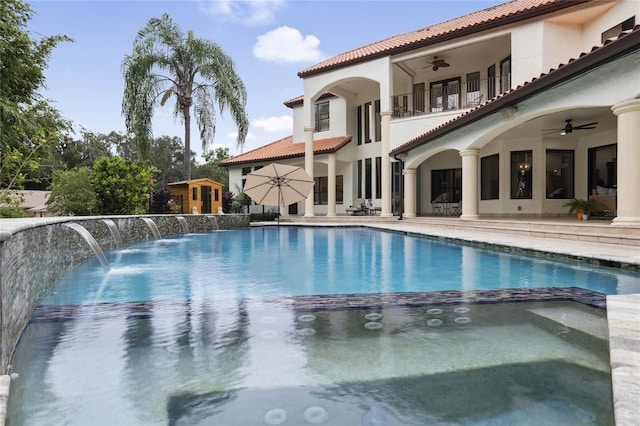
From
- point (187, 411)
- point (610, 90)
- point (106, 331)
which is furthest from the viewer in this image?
point (610, 90)

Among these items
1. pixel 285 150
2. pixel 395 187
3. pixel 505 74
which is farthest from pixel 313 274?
pixel 285 150

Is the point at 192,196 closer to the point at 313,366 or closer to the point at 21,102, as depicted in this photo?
the point at 21,102

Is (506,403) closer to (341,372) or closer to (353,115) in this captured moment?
(341,372)

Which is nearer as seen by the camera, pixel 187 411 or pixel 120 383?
pixel 187 411

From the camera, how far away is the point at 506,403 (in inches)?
87.3

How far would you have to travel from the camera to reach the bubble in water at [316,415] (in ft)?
6.77

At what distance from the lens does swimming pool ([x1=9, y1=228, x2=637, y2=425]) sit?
2.18 m

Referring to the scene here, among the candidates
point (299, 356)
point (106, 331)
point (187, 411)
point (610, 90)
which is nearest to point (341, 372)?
point (299, 356)

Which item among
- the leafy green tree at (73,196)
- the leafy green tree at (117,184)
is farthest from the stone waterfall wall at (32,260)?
the leafy green tree at (73,196)

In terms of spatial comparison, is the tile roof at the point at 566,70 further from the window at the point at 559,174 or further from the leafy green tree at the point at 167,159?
the leafy green tree at the point at 167,159

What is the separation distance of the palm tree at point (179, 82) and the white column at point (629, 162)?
58.0ft

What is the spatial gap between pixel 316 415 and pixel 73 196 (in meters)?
16.6

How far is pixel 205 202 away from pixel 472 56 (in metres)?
15.4

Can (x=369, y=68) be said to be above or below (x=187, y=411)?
above
